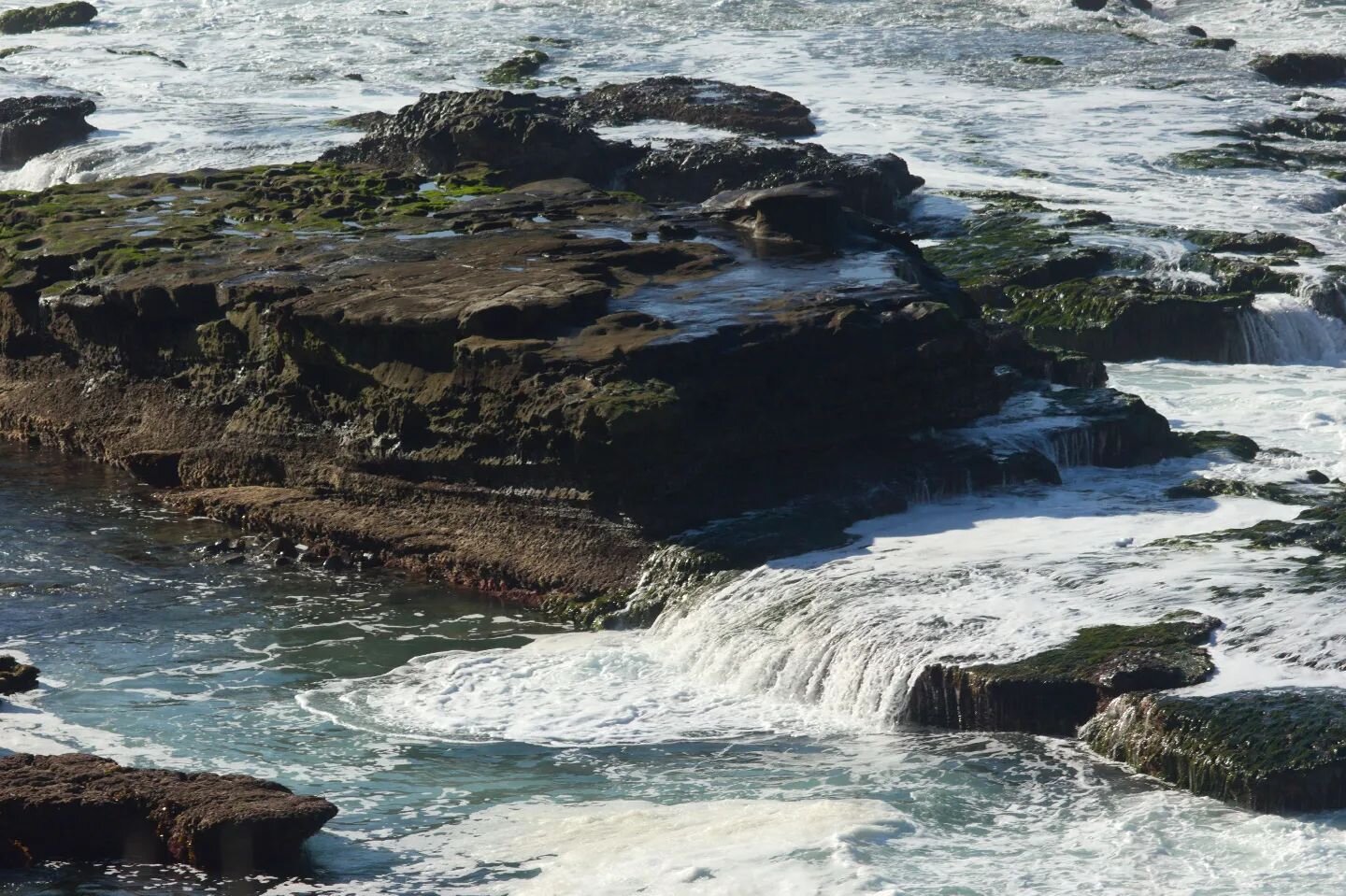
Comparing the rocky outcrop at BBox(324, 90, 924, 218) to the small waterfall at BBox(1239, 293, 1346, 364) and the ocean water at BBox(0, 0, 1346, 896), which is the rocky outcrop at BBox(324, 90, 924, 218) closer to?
the small waterfall at BBox(1239, 293, 1346, 364)

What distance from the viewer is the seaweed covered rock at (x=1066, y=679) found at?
13516mm

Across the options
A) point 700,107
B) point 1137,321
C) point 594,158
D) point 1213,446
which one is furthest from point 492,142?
point 1213,446

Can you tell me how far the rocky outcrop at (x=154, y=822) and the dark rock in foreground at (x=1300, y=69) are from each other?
37.2m

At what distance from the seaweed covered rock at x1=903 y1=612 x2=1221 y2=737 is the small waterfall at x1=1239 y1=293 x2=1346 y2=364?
41.0 ft

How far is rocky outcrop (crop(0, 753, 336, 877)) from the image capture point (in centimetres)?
1162

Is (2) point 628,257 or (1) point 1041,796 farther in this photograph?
(2) point 628,257

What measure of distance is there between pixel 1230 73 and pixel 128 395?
97.2 ft

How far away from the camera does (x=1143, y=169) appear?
118 feet

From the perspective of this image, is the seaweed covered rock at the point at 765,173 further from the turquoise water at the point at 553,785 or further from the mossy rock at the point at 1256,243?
the turquoise water at the point at 553,785

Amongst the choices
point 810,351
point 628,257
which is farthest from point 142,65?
point 810,351

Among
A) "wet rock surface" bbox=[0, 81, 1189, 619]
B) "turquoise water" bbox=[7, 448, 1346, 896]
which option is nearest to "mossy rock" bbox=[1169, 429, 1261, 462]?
"wet rock surface" bbox=[0, 81, 1189, 619]

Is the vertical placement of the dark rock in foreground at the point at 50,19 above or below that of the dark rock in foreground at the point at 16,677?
above

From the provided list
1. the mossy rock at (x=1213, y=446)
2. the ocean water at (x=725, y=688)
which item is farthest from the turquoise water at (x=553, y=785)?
the mossy rock at (x=1213, y=446)

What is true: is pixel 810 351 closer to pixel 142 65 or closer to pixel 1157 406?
pixel 1157 406
